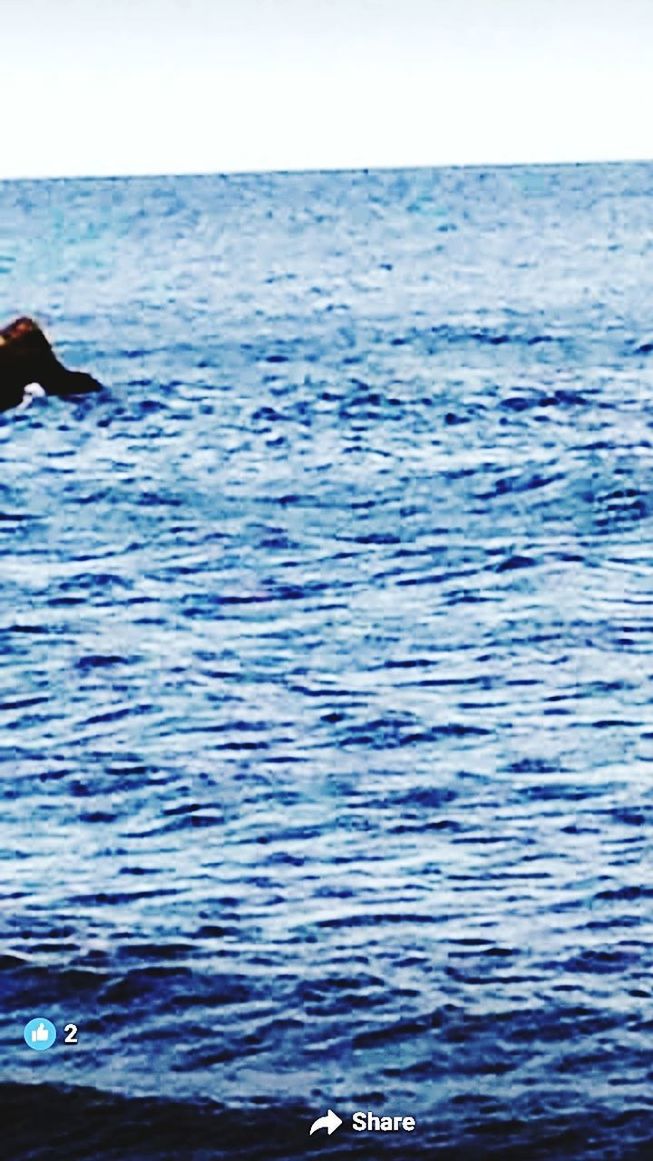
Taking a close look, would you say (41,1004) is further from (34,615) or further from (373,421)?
(373,421)

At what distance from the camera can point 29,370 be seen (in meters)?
12.6

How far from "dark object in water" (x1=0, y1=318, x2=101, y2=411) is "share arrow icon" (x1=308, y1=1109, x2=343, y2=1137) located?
6.92 meters

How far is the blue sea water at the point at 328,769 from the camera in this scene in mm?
4707

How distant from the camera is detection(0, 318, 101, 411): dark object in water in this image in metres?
11.2

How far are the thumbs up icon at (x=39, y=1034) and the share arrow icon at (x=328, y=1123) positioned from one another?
58 centimetres

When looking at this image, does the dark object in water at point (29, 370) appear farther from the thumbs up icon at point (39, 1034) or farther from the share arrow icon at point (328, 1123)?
the share arrow icon at point (328, 1123)

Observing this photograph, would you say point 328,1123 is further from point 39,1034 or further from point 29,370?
point 29,370

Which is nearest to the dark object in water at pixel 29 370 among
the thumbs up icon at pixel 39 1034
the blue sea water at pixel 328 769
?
the blue sea water at pixel 328 769

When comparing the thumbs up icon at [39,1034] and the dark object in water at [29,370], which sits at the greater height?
the dark object in water at [29,370]

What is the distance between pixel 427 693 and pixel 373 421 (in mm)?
5686

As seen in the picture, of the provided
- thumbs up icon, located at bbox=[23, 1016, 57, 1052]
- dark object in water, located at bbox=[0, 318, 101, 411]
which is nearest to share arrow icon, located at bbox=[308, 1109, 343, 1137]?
thumbs up icon, located at bbox=[23, 1016, 57, 1052]

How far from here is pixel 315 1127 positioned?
4.52 metres

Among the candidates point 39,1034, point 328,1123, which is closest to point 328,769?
point 39,1034

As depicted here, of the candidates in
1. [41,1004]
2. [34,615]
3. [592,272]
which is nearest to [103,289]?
[592,272]
